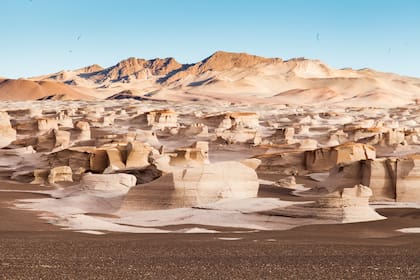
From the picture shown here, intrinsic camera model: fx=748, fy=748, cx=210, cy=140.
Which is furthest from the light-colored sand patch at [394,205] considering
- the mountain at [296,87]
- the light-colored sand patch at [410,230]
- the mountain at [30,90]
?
the mountain at [30,90]

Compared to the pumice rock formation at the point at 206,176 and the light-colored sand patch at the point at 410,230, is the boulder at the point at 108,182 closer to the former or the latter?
the pumice rock formation at the point at 206,176

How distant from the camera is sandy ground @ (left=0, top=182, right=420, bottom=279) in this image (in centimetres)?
789

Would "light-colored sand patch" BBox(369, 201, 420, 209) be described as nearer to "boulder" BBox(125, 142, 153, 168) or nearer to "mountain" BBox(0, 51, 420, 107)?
"boulder" BBox(125, 142, 153, 168)

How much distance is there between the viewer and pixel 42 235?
480 inches

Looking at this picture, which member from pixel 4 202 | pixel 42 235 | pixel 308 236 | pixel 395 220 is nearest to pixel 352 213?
pixel 395 220

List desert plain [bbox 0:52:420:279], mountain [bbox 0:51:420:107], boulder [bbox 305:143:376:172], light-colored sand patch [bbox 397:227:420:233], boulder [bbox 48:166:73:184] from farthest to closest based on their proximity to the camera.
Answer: mountain [bbox 0:51:420:107], boulder [bbox 305:143:376:172], boulder [bbox 48:166:73:184], light-colored sand patch [bbox 397:227:420:233], desert plain [bbox 0:52:420:279]

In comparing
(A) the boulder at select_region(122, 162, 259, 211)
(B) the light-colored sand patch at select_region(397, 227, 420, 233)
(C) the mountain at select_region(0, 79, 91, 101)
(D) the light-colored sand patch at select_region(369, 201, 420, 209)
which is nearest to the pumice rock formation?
(A) the boulder at select_region(122, 162, 259, 211)

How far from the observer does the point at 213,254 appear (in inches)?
379

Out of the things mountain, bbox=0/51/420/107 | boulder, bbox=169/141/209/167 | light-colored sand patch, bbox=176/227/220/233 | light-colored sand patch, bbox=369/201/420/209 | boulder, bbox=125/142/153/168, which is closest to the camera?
light-colored sand patch, bbox=176/227/220/233

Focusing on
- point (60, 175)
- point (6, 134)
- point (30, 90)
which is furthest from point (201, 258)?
point (30, 90)

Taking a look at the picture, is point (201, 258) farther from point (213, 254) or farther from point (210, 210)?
point (210, 210)

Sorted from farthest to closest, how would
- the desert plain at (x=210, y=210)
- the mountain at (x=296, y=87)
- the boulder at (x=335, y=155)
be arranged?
the mountain at (x=296, y=87) → the boulder at (x=335, y=155) → the desert plain at (x=210, y=210)

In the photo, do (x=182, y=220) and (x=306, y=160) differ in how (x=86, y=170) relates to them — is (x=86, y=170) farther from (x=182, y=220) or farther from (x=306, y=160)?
(x=182, y=220)

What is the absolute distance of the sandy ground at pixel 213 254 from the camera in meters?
7.89
